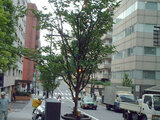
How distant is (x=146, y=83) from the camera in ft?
153

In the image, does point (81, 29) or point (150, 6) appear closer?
point (81, 29)

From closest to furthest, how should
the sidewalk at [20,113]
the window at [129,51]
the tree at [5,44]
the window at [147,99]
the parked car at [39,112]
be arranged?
the tree at [5,44]
the parked car at [39,112]
the window at [147,99]
the sidewalk at [20,113]
the window at [129,51]

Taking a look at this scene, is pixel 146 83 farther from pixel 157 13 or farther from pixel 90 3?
pixel 90 3

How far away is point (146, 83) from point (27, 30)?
122 ft

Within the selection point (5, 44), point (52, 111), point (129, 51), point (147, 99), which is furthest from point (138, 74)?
point (5, 44)

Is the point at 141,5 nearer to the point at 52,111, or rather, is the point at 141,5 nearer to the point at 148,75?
the point at 148,75

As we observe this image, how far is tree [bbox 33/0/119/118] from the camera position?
1050 cm

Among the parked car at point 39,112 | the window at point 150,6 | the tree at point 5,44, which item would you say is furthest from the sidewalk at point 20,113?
the window at point 150,6

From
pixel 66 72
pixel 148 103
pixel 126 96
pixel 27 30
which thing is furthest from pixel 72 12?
pixel 27 30

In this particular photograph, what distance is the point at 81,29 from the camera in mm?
10828

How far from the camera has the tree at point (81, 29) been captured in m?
10.5

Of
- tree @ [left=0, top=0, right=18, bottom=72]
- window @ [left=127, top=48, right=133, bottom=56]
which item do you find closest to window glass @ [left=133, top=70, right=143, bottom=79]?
window @ [left=127, top=48, right=133, bottom=56]

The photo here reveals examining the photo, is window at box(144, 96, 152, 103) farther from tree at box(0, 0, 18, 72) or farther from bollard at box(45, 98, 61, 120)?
tree at box(0, 0, 18, 72)

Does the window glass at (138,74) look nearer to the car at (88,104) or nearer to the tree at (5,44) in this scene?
the car at (88,104)
